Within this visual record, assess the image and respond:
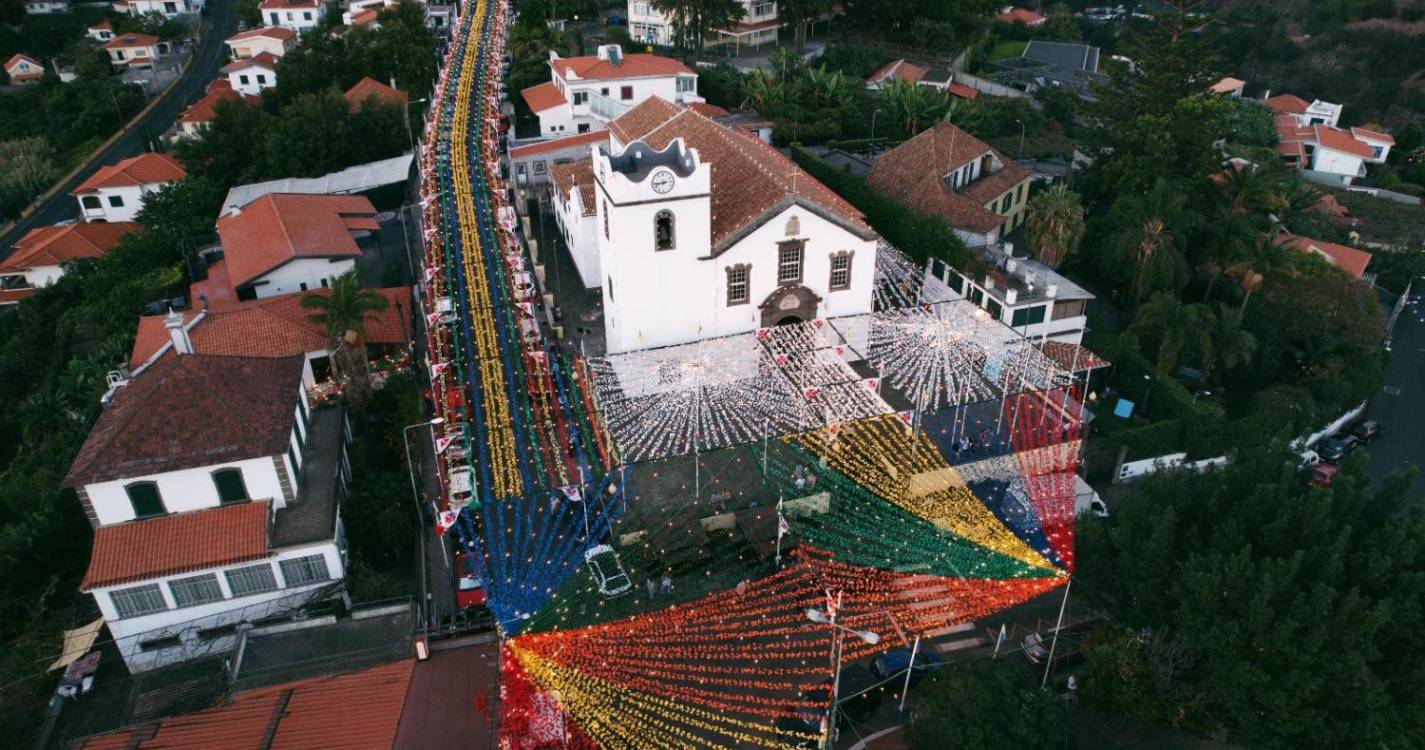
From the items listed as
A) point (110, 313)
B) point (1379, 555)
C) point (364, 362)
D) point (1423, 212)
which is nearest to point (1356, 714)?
point (1379, 555)

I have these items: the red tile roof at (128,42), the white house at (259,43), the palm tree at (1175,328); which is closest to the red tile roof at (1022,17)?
the palm tree at (1175,328)

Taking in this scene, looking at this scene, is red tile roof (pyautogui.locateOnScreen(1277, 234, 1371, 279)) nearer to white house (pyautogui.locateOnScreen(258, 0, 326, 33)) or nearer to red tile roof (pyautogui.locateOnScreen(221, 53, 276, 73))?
red tile roof (pyautogui.locateOnScreen(221, 53, 276, 73))

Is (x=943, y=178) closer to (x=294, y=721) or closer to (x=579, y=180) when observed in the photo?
(x=579, y=180)

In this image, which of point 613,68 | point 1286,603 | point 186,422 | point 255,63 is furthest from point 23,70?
point 1286,603

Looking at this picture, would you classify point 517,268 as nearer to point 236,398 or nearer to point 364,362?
point 364,362

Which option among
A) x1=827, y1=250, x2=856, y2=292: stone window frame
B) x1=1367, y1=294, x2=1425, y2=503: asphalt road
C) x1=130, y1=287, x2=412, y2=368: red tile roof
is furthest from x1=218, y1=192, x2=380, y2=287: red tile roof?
x1=1367, y1=294, x2=1425, y2=503: asphalt road
